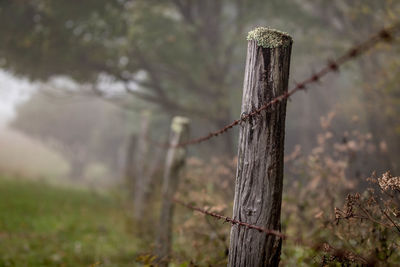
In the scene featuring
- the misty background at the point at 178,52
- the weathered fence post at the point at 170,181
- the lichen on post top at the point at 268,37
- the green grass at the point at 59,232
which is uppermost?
the misty background at the point at 178,52

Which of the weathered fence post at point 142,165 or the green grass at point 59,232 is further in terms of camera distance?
the weathered fence post at point 142,165

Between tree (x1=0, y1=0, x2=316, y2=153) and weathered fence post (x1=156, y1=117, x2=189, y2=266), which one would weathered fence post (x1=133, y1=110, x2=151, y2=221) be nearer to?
tree (x1=0, y1=0, x2=316, y2=153)

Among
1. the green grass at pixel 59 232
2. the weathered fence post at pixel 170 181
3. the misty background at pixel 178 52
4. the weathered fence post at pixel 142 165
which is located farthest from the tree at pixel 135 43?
the weathered fence post at pixel 170 181

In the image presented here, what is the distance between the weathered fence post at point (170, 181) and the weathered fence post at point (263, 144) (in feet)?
9.66

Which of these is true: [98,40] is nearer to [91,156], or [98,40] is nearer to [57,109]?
[57,109]

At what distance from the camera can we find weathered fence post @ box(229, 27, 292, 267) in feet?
7.36

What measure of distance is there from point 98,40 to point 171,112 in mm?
4648

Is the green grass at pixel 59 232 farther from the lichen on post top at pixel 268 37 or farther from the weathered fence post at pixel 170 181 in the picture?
the lichen on post top at pixel 268 37

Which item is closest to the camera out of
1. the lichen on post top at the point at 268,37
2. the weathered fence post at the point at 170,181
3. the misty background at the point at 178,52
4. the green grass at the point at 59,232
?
the lichen on post top at the point at 268,37

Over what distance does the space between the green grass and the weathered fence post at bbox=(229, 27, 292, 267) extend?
1.48 meters

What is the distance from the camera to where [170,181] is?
538 centimetres

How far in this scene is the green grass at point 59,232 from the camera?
543cm

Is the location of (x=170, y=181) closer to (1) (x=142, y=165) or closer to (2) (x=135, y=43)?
(1) (x=142, y=165)

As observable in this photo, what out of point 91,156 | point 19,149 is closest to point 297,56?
point 91,156
